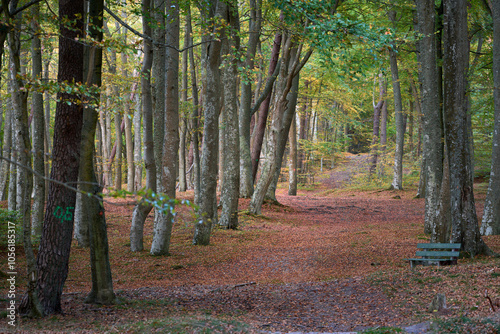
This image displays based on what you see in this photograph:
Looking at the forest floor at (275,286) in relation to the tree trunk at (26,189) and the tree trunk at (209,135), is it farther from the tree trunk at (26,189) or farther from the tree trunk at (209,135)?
the tree trunk at (209,135)

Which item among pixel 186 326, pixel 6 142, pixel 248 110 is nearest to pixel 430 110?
pixel 248 110

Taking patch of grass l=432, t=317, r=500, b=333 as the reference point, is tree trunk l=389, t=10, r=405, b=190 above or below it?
above

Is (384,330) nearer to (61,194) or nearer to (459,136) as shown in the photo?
(61,194)

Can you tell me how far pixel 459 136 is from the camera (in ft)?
25.5

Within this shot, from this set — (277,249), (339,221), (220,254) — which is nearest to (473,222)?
(277,249)

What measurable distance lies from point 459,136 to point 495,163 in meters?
3.35

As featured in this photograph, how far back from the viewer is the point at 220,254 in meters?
9.98

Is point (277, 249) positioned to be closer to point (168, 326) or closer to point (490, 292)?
point (490, 292)

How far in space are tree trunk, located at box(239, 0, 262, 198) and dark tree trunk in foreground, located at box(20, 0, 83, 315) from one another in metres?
8.00

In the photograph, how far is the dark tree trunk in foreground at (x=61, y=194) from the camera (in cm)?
502

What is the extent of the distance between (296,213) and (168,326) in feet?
44.1

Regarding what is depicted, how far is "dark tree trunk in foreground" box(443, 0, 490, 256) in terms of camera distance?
777cm

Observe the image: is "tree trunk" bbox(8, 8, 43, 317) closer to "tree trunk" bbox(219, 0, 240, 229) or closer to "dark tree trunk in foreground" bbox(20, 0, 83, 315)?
"dark tree trunk in foreground" bbox(20, 0, 83, 315)

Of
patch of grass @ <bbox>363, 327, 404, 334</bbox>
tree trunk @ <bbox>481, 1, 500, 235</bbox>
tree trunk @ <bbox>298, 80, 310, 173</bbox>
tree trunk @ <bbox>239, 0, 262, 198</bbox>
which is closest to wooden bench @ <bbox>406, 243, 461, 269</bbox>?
patch of grass @ <bbox>363, 327, 404, 334</bbox>
